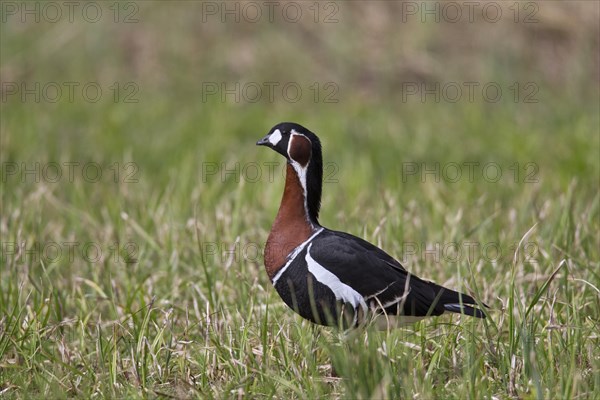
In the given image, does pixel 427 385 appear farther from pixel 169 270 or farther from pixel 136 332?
pixel 169 270

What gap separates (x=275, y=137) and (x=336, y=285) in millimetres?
797

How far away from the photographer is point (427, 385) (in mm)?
4020

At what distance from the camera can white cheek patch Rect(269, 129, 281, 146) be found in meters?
4.87

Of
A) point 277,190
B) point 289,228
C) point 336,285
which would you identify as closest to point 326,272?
point 336,285

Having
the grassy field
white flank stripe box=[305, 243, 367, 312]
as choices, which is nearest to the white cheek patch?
white flank stripe box=[305, 243, 367, 312]

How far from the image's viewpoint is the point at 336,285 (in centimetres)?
461

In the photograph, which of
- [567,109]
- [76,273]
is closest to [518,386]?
[76,273]

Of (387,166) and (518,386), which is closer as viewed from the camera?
(518,386)

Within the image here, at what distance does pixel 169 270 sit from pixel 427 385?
2.45 m

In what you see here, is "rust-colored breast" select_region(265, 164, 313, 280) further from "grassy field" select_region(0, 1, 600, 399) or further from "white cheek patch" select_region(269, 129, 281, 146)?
"grassy field" select_region(0, 1, 600, 399)

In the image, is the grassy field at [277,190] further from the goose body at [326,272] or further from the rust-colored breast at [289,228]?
the rust-colored breast at [289,228]

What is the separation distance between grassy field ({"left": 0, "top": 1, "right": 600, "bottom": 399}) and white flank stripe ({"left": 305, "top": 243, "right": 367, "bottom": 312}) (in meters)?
0.21

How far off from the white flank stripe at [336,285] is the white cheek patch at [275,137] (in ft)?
2.03

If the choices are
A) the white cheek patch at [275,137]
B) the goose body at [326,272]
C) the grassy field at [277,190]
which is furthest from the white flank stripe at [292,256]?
the white cheek patch at [275,137]
